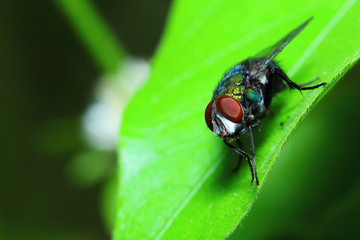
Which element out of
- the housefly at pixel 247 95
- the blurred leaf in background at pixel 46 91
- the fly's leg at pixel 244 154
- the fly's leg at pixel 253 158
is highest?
the housefly at pixel 247 95

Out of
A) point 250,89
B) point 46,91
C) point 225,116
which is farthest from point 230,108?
point 46,91

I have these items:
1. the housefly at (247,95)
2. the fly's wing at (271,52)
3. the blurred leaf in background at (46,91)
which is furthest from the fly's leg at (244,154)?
the blurred leaf in background at (46,91)

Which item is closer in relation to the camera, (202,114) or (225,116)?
(225,116)

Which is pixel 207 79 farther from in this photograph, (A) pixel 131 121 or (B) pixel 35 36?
(B) pixel 35 36

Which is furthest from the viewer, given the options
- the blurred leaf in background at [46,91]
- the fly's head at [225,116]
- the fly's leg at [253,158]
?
the blurred leaf in background at [46,91]

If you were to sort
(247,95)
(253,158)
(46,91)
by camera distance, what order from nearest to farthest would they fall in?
(253,158), (247,95), (46,91)

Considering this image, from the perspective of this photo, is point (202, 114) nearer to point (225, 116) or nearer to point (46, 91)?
point (225, 116)

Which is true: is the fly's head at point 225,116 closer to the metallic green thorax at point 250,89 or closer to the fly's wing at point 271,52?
the metallic green thorax at point 250,89
